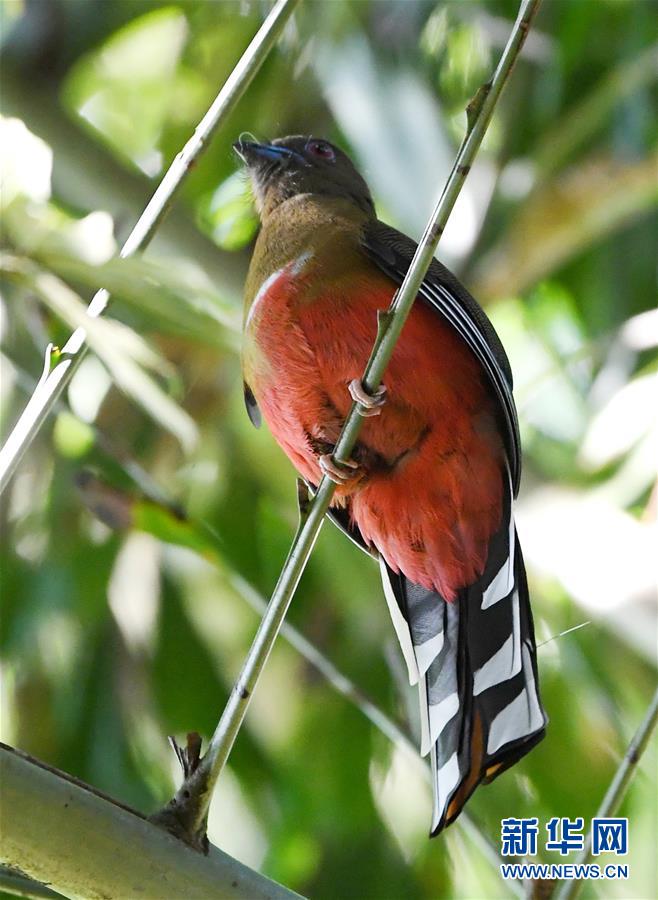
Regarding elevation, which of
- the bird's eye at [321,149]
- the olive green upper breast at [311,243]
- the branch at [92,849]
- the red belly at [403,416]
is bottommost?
the branch at [92,849]

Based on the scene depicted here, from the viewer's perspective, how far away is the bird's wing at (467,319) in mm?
2529

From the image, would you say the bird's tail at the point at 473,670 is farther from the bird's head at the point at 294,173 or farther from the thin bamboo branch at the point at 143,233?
the bird's head at the point at 294,173

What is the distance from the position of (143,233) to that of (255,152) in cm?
203

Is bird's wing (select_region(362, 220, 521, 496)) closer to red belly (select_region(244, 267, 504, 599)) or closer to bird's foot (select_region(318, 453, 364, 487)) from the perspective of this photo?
red belly (select_region(244, 267, 504, 599))

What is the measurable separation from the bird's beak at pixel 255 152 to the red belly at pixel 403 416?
884 mm

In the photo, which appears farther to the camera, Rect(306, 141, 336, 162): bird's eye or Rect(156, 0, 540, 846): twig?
Rect(306, 141, 336, 162): bird's eye

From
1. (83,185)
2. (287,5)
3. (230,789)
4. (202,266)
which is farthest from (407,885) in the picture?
(287,5)

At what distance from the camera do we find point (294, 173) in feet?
11.4

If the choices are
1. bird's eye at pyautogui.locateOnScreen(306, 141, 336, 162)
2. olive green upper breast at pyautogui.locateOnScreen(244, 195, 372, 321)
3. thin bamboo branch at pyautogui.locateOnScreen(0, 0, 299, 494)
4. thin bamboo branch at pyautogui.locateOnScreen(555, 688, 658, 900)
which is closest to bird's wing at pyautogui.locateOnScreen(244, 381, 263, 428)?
olive green upper breast at pyautogui.locateOnScreen(244, 195, 372, 321)

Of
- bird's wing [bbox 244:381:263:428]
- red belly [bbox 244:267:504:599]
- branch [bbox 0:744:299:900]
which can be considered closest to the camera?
branch [bbox 0:744:299:900]

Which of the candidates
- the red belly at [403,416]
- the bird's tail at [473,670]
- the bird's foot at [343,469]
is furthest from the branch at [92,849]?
the red belly at [403,416]

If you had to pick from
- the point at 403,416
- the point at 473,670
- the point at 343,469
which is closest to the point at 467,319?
the point at 403,416

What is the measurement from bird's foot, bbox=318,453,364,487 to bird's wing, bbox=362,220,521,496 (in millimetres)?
331

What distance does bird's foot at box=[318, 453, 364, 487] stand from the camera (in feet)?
7.62
